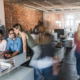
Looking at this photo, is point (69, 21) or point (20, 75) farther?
point (69, 21)

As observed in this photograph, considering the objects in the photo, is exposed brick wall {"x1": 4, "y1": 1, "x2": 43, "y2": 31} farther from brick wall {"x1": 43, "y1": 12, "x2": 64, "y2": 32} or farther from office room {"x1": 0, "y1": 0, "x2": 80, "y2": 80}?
brick wall {"x1": 43, "y1": 12, "x2": 64, "y2": 32}

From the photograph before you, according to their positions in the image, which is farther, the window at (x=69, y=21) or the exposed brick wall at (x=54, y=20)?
the exposed brick wall at (x=54, y=20)

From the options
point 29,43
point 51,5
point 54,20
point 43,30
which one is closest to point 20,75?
point 29,43

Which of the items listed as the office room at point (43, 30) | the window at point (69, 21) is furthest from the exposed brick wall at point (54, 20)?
the window at point (69, 21)

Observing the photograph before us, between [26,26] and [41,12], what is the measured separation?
600 millimetres

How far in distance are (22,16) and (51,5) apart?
91cm

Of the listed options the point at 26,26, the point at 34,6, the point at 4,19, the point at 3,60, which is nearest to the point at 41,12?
the point at 34,6

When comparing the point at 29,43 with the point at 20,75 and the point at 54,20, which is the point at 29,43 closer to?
the point at 20,75

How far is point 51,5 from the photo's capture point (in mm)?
3111

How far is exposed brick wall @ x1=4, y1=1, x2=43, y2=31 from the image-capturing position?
3084 mm

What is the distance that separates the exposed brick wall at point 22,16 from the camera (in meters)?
3.08

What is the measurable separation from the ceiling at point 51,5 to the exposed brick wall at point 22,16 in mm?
131

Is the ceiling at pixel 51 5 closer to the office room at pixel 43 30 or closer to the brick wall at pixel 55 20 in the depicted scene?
the office room at pixel 43 30

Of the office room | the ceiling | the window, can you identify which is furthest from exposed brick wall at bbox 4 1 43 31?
the window
